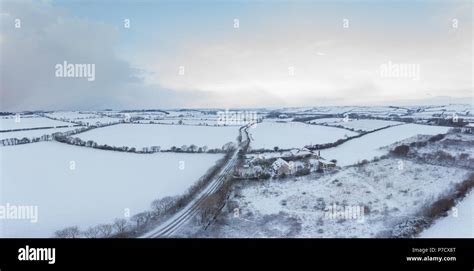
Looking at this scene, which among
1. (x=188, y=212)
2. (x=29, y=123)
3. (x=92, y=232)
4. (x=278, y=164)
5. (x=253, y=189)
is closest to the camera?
(x=92, y=232)

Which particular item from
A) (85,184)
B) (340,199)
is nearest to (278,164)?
(340,199)

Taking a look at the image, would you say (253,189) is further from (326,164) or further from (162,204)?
(326,164)

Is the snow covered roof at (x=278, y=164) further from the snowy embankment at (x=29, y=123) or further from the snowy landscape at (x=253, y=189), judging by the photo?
the snowy embankment at (x=29, y=123)

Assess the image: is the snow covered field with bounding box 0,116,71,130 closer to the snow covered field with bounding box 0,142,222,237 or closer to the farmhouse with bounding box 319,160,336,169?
the snow covered field with bounding box 0,142,222,237

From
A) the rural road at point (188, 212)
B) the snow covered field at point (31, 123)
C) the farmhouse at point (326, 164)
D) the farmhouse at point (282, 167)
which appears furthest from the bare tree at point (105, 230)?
the snow covered field at point (31, 123)

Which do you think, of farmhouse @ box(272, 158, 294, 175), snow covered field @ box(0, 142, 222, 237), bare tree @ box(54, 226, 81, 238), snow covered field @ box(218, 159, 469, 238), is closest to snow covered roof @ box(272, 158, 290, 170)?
farmhouse @ box(272, 158, 294, 175)
